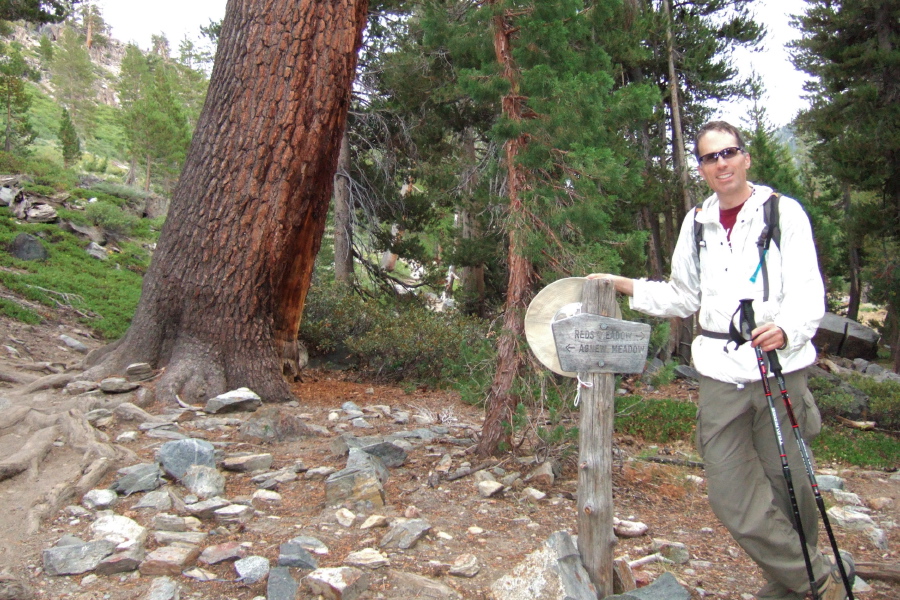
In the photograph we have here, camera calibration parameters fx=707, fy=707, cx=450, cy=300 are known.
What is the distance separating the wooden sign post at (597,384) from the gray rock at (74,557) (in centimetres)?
223

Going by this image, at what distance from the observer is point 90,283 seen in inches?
550

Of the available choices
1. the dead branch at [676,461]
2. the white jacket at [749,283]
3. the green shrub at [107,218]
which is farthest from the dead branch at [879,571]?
the green shrub at [107,218]

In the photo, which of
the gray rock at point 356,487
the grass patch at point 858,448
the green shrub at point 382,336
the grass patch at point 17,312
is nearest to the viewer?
the gray rock at point 356,487

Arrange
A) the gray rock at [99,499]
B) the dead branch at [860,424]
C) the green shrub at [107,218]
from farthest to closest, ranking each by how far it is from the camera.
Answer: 1. the green shrub at [107,218]
2. the dead branch at [860,424]
3. the gray rock at [99,499]

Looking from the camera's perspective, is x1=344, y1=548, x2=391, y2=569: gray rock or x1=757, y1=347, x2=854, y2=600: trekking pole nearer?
x1=757, y1=347, x2=854, y2=600: trekking pole

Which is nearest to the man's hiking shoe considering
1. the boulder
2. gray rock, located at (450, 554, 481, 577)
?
gray rock, located at (450, 554, 481, 577)

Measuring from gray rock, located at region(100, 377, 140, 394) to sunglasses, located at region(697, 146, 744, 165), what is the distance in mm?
5167

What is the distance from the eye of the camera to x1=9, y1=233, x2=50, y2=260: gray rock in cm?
1445

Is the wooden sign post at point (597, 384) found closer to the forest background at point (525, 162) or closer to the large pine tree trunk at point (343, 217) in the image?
the forest background at point (525, 162)

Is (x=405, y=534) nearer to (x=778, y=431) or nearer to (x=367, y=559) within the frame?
(x=367, y=559)

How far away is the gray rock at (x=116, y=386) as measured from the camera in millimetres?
6094

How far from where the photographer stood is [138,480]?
4168 mm

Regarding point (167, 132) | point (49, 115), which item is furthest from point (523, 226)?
point (49, 115)

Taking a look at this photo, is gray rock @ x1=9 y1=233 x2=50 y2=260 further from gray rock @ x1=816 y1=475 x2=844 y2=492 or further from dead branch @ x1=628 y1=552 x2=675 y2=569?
gray rock @ x1=816 y1=475 x2=844 y2=492
